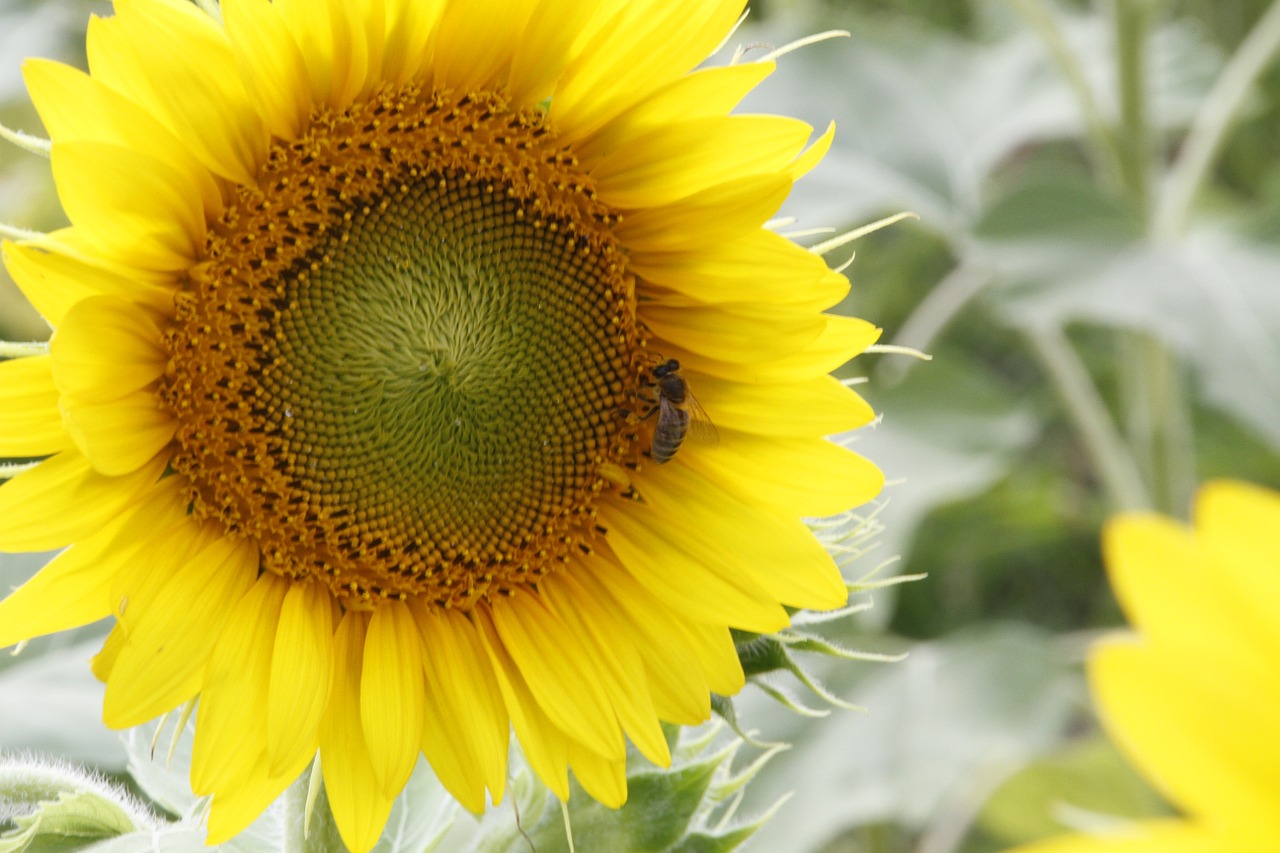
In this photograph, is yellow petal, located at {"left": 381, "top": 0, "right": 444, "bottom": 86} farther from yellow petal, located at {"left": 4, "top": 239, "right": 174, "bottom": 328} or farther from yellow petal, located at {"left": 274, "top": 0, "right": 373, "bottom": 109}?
yellow petal, located at {"left": 4, "top": 239, "right": 174, "bottom": 328}

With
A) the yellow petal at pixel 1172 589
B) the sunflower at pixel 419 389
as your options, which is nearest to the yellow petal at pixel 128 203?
the sunflower at pixel 419 389

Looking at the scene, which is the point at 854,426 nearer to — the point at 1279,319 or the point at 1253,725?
the point at 1253,725

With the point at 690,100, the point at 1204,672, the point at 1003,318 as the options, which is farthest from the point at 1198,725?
the point at 1003,318

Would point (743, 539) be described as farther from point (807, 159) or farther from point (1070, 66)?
point (1070, 66)

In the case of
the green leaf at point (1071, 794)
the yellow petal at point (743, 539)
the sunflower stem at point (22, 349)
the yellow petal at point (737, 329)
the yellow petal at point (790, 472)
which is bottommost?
the green leaf at point (1071, 794)

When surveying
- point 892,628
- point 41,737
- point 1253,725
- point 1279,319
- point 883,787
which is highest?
point 1253,725

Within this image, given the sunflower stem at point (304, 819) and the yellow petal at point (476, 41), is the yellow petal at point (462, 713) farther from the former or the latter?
Answer: the yellow petal at point (476, 41)

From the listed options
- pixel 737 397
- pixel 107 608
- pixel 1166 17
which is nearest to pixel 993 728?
pixel 737 397
